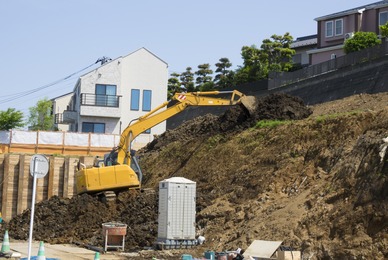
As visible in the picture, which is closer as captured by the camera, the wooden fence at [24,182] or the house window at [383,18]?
the wooden fence at [24,182]

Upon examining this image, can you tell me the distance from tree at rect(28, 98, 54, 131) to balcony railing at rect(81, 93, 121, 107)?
14695 mm

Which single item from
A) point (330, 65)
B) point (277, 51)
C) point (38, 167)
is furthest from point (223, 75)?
point (38, 167)

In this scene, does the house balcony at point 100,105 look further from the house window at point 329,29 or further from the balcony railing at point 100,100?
the house window at point 329,29

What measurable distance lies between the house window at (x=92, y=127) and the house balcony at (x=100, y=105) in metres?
1.07

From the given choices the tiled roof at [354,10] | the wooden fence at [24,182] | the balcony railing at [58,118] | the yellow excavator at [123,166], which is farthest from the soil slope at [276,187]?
the balcony railing at [58,118]

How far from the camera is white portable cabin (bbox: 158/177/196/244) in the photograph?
2424 centimetres

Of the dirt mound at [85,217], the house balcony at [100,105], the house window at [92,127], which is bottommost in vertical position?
the dirt mound at [85,217]

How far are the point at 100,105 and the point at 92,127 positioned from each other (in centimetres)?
202

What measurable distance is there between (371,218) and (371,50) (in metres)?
18.6

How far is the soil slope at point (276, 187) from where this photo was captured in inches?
804

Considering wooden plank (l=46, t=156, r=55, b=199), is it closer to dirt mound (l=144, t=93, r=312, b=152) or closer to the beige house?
dirt mound (l=144, t=93, r=312, b=152)

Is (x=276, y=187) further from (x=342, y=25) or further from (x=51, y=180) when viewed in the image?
(x=342, y=25)

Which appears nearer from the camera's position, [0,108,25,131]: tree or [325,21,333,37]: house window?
[325,21,333,37]: house window

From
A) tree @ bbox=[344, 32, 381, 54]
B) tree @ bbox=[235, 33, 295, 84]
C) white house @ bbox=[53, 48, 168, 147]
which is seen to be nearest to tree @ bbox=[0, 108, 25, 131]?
white house @ bbox=[53, 48, 168, 147]
